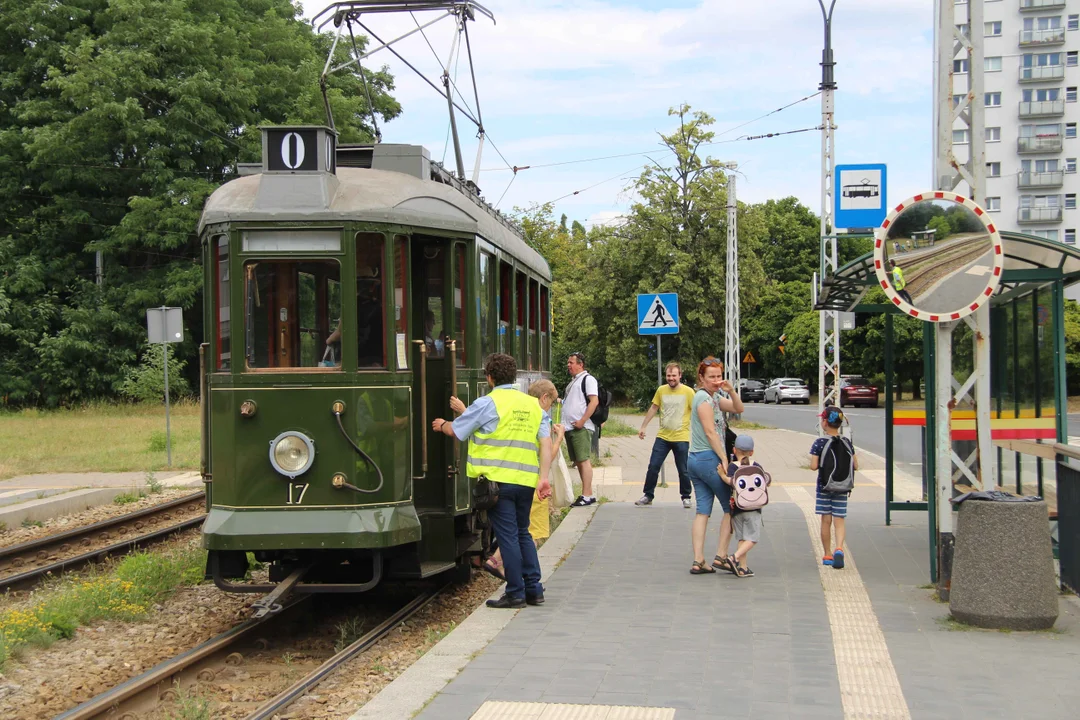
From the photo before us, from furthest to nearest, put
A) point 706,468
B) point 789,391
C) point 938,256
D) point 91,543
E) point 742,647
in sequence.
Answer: point 789,391 → point 91,543 → point 706,468 → point 938,256 → point 742,647

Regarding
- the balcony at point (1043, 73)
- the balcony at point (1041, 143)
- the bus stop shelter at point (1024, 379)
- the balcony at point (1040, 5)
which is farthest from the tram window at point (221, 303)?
the balcony at point (1040, 5)

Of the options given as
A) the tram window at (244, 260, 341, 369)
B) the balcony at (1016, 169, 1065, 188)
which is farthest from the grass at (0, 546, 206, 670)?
the balcony at (1016, 169, 1065, 188)

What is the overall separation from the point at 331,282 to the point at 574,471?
984cm

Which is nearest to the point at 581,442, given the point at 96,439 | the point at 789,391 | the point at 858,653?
the point at 858,653

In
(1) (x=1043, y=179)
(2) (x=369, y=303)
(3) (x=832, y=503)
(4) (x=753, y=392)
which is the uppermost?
(1) (x=1043, y=179)

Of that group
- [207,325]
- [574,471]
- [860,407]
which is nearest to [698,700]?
[207,325]

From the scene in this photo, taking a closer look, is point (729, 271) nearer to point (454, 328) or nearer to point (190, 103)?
point (190, 103)

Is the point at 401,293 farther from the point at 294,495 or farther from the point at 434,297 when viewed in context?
the point at 294,495

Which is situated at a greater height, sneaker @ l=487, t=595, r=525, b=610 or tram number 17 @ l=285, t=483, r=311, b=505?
tram number 17 @ l=285, t=483, r=311, b=505

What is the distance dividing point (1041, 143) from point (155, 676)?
69.6 m

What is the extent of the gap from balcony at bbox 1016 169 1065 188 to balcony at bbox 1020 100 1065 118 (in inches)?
130

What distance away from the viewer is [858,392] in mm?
49438

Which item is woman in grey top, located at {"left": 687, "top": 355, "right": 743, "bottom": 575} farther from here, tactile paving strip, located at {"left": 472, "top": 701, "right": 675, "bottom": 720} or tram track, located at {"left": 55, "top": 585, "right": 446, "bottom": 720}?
tactile paving strip, located at {"left": 472, "top": 701, "right": 675, "bottom": 720}

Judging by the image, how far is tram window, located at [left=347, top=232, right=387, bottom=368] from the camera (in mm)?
7965
